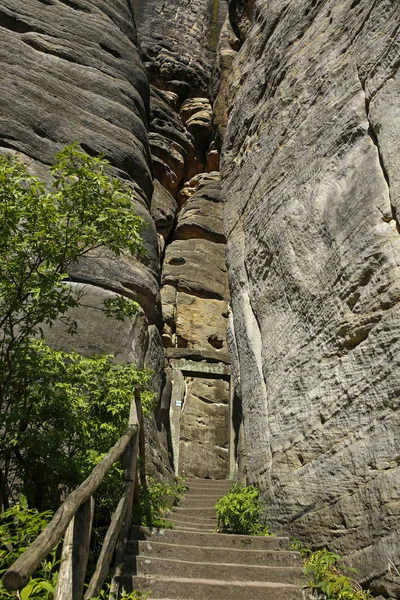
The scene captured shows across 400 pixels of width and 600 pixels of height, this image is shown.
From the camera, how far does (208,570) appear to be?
4.99 meters

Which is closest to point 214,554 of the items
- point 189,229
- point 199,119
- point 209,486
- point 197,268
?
point 209,486

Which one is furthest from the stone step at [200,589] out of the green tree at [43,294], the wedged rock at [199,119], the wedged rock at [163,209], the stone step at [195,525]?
the wedged rock at [199,119]

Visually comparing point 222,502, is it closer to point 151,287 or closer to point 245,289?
point 245,289

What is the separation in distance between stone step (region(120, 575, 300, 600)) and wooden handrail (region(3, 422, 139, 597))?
1.10 metres

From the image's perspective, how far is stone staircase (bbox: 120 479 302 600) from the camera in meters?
4.63

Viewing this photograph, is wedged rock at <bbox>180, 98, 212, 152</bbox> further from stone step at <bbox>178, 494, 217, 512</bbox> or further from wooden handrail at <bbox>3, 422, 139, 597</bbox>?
wooden handrail at <bbox>3, 422, 139, 597</bbox>

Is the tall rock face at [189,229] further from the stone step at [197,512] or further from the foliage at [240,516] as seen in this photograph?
the foliage at [240,516]

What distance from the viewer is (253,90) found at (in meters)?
11.3

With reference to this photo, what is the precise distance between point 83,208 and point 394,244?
302 centimetres

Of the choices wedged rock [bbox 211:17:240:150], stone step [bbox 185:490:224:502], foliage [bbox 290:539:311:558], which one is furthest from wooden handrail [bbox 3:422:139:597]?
wedged rock [bbox 211:17:240:150]

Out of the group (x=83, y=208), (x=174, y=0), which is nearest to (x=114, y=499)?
(x=83, y=208)

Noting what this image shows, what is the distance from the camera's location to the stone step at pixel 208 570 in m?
4.90

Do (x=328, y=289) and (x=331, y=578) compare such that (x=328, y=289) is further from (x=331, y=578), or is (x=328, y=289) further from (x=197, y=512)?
(x=197, y=512)

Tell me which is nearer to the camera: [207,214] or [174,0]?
[207,214]
